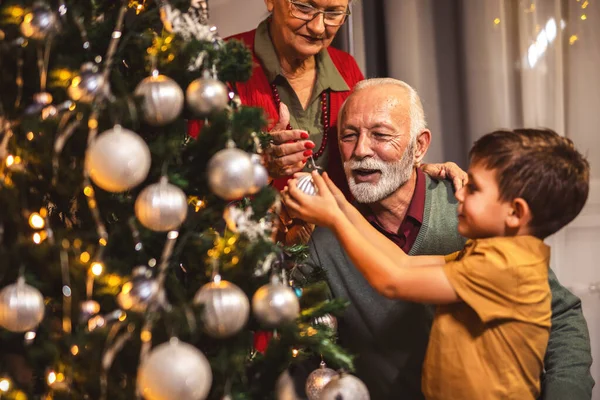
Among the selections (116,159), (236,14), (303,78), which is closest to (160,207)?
(116,159)

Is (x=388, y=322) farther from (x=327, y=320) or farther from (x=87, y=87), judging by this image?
(x=87, y=87)

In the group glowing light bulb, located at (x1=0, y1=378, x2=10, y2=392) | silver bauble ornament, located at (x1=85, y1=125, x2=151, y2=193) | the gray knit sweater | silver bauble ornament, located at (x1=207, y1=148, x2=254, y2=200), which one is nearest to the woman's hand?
the gray knit sweater

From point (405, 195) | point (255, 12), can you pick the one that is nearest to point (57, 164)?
point (405, 195)

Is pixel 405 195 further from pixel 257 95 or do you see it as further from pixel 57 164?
pixel 57 164

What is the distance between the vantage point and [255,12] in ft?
8.86

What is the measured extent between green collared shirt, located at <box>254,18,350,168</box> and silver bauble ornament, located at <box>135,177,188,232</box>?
0.98 metres

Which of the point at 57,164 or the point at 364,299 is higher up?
the point at 57,164

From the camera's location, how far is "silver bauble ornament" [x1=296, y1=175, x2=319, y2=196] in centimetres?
141

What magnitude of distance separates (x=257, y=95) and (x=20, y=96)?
2.95 ft

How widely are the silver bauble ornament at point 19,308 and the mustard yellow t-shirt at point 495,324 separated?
766mm

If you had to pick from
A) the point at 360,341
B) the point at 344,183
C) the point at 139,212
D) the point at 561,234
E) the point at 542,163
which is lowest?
the point at 561,234

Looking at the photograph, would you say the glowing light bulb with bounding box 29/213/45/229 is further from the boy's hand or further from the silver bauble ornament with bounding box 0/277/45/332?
the boy's hand

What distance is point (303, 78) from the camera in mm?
1998

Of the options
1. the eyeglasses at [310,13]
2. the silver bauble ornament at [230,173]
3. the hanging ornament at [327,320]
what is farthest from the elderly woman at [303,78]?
the silver bauble ornament at [230,173]
